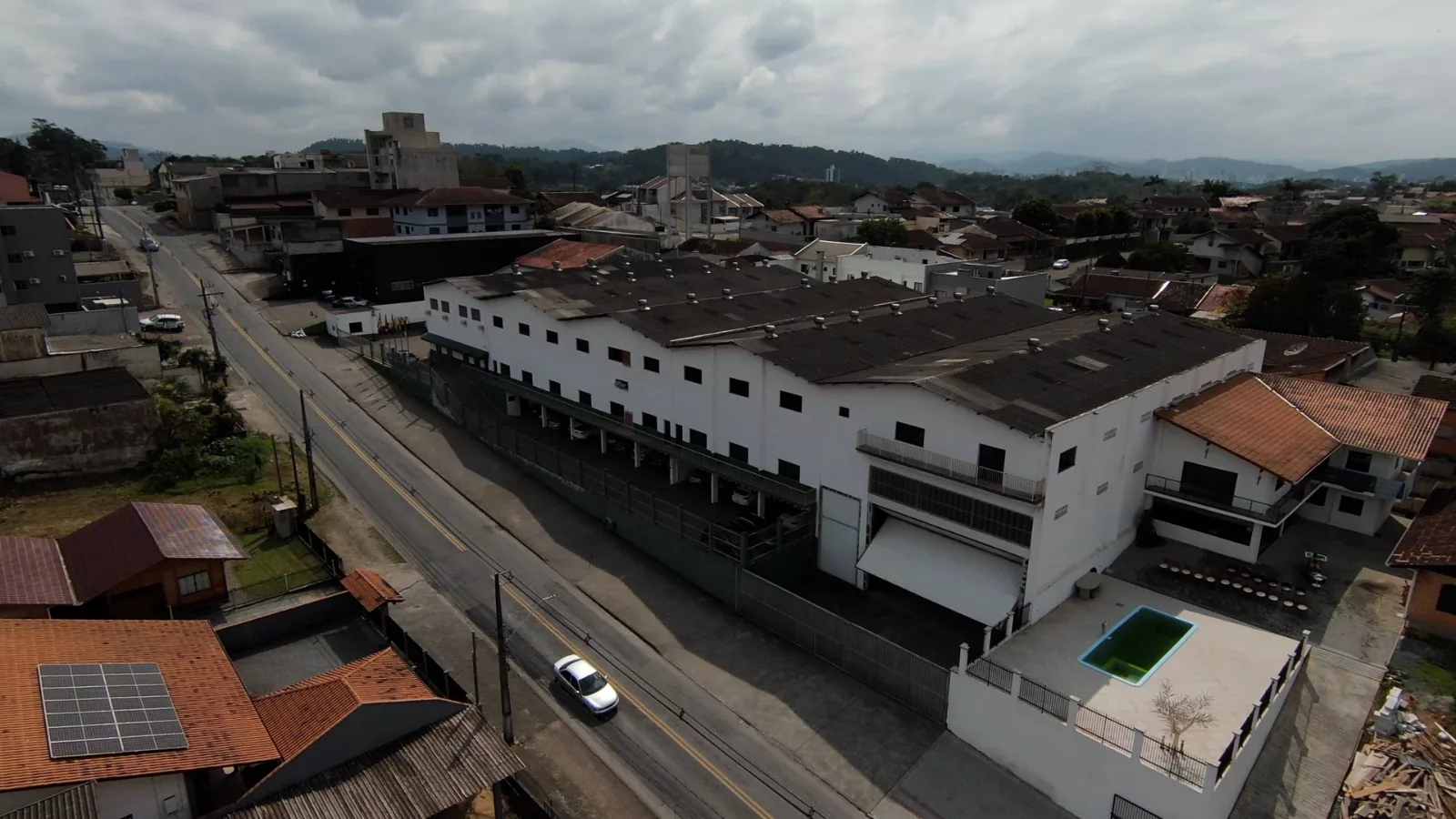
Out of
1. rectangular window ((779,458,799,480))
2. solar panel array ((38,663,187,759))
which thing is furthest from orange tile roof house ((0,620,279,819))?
rectangular window ((779,458,799,480))

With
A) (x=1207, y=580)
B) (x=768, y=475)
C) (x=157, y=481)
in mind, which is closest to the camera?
(x=1207, y=580)

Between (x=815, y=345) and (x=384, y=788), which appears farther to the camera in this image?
(x=815, y=345)

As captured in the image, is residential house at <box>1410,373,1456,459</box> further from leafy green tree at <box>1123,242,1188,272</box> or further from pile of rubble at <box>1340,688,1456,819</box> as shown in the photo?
leafy green tree at <box>1123,242,1188,272</box>

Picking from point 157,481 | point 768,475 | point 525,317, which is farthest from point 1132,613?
point 157,481

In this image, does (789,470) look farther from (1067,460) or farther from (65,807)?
(65,807)

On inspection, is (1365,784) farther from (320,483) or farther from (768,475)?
(320,483)

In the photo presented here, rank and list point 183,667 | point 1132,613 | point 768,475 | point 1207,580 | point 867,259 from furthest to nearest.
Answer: point 867,259 → point 768,475 → point 1207,580 → point 1132,613 → point 183,667
